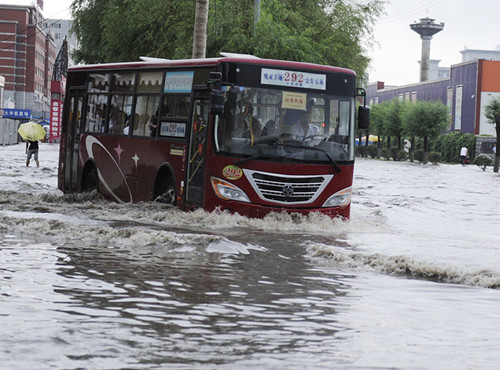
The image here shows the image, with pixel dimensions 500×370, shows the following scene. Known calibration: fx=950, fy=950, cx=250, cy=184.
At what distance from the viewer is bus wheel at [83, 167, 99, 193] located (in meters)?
19.6

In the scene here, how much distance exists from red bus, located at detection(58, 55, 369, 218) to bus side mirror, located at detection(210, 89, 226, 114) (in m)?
0.02

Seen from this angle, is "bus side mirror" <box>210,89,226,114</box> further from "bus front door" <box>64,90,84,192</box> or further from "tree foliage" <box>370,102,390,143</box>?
"tree foliage" <box>370,102,390,143</box>

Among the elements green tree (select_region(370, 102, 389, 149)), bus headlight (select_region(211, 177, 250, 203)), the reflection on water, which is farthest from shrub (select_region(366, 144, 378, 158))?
the reflection on water

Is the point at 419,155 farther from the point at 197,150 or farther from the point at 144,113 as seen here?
the point at 197,150

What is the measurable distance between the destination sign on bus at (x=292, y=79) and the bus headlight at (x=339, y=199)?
1.78 meters

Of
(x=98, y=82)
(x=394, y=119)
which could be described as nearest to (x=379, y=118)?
(x=394, y=119)

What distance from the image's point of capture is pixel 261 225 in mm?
15078

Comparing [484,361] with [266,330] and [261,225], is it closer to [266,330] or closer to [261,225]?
[266,330]

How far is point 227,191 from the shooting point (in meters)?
15.3

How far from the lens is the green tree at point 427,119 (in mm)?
86750

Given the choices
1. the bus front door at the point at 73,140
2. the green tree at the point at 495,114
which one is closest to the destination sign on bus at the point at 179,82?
the bus front door at the point at 73,140

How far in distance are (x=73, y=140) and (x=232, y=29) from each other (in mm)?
14253

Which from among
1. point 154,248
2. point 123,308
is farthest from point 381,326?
point 154,248

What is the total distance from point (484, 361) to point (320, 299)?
101 inches
